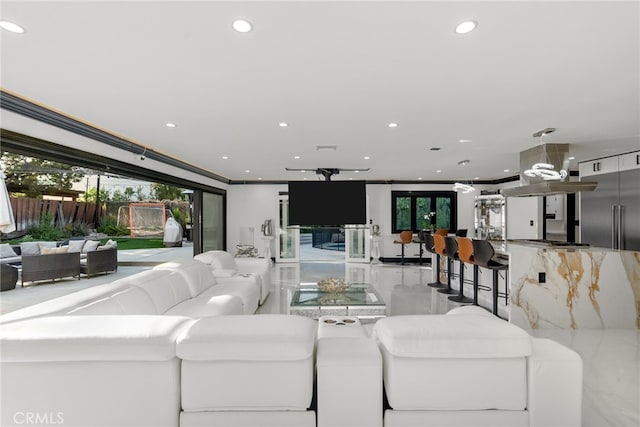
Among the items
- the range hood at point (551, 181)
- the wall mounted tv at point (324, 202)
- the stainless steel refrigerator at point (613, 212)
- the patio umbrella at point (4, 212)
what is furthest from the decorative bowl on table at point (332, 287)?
the stainless steel refrigerator at point (613, 212)

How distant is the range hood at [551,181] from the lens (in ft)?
15.6

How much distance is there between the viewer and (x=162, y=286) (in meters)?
3.52

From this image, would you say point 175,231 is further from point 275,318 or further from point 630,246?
point 630,246

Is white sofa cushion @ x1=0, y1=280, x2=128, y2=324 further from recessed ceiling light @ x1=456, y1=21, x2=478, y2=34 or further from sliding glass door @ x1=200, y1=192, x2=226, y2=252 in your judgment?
sliding glass door @ x1=200, y1=192, x2=226, y2=252

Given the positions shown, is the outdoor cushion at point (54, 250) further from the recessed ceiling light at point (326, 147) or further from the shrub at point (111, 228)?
the recessed ceiling light at point (326, 147)

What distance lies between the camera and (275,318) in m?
1.67

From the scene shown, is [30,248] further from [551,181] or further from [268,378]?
[551,181]

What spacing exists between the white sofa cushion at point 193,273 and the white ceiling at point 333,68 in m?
1.73

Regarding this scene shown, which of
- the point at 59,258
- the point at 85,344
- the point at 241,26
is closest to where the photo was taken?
the point at 85,344

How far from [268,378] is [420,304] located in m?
4.30

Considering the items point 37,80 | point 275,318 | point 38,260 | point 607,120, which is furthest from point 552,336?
point 38,260

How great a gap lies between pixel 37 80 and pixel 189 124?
1.48 metres

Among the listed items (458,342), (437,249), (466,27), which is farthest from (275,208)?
(458,342)

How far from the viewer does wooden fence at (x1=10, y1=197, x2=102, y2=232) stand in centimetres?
475
